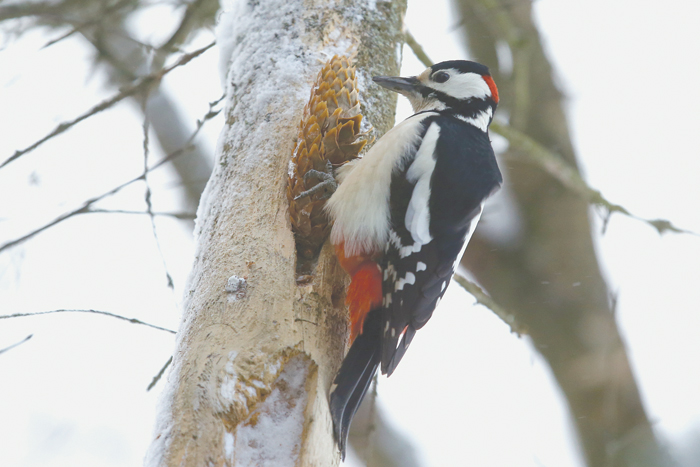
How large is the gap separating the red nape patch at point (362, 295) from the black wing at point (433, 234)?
0.09ft

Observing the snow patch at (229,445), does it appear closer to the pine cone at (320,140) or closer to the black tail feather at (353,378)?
the black tail feather at (353,378)

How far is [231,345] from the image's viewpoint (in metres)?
1.44

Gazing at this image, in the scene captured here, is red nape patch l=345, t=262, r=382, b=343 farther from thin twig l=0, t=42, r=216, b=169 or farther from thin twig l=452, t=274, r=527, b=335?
thin twig l=0, t=42, r=216, b=169

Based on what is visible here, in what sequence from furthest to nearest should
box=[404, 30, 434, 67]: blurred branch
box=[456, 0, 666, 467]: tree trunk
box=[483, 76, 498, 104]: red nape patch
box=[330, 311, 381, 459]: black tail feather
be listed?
box=[456, 0, 666, 467]: tree trunk
box=[404, 30, 434, 67]: blurred branch
box=[483, 76, 498, 104]: red nape patch
box=[330, 311, 381, 459]: black tail feather

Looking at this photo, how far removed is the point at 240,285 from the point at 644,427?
2.07 m

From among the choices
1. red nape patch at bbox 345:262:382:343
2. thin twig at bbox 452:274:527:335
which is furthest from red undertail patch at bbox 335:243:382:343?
thin twig at bbox 452:274:527:335

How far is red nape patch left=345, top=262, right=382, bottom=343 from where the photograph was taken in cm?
178

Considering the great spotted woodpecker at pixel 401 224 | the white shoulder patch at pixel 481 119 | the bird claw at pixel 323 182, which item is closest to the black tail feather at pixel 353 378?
the great spotted woodpecker at pixel 401 224

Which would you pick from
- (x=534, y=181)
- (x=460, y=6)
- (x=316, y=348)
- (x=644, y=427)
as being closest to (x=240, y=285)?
(x=316, y=348)

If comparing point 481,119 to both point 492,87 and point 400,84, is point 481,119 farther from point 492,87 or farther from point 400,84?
point 400,84

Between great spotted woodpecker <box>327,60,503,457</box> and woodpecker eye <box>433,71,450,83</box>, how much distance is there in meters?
0.29

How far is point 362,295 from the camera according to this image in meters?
1.81

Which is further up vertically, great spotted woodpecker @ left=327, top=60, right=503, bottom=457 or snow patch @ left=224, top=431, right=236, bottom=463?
great spotted woodpecker @ left=327, top=60, right=503, bottom=457

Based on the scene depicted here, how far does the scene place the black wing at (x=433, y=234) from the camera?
71.9 inches
